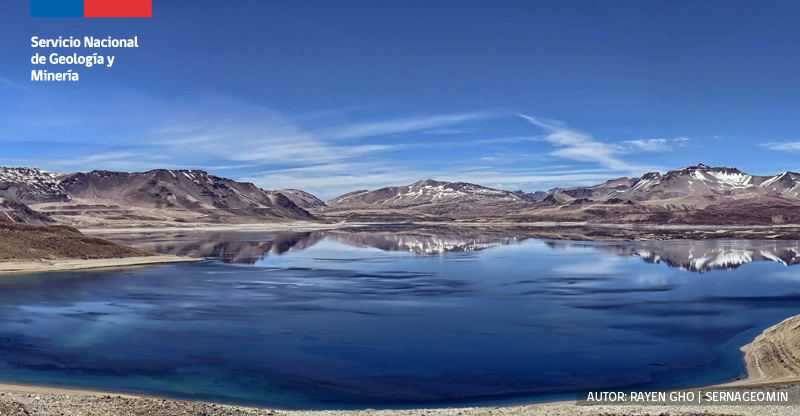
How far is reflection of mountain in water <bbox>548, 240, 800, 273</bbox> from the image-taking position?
76000mm

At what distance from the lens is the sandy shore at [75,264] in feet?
212

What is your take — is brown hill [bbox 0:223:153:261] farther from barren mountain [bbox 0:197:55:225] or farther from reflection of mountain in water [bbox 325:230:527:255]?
barren mountain [bbox 0:197:55:225]

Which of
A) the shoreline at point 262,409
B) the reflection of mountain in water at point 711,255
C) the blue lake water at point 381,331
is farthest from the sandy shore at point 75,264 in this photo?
the reflection of mountain in water at point 711,255

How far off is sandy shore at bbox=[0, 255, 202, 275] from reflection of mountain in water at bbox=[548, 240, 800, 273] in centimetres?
6733

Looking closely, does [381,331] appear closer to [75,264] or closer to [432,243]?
[75,264]

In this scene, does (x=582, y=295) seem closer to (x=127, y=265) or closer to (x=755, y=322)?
(x=755, y=322)

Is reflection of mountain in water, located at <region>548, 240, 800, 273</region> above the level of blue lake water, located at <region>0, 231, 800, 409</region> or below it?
above

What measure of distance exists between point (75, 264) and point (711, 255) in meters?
90.9

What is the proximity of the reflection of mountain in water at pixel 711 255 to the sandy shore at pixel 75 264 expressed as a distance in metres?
67.3

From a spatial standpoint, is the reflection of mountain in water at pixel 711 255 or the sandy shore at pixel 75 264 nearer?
the sandy shore at pixel 75 264

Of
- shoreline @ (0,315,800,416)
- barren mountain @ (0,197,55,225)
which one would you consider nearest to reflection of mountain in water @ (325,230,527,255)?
shoreline @ (0,315,800,416)

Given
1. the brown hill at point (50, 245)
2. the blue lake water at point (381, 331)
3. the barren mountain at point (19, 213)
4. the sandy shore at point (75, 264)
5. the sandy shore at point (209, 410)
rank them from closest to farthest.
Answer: the sandy shore at point (209, 410)
the blue lake water at point (381, 331)
the sandy shore at point (75, 264)
the brown hill at point (50, 245)
the barren mountain at point (19, 213)

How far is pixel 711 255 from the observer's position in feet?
295

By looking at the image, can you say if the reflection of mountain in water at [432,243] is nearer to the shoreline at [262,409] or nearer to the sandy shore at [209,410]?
the shoreline at [262,409]
